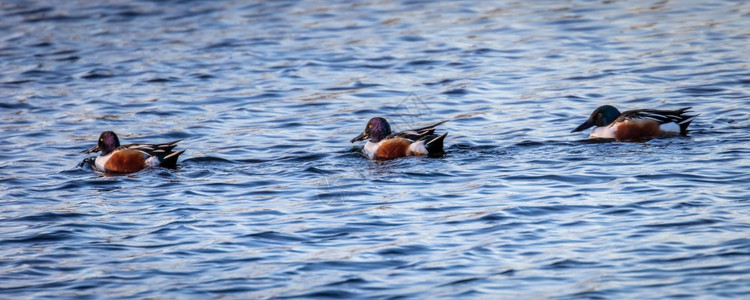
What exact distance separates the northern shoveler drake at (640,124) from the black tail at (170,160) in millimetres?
4343

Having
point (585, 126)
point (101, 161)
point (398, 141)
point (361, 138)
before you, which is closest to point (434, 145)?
point (398, 141)

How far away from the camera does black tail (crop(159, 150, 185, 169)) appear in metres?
11.4

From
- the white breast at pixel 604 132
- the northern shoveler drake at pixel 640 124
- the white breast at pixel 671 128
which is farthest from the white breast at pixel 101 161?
the white breast at pixel 671 128

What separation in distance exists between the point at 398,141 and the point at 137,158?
275 centimetres

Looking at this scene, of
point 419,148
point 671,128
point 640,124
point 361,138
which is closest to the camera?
point 419,148

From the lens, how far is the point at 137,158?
11586mm

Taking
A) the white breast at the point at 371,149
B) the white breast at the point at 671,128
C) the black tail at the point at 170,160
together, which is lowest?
the white breast at the point at 671,128

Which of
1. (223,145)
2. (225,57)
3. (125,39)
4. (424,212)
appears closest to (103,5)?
(125,39)

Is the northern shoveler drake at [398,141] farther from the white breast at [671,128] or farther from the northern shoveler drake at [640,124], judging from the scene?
the white breast at [671,128]

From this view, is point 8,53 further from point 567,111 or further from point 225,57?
point 567,111

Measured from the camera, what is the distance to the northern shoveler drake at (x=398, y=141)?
11.6 m

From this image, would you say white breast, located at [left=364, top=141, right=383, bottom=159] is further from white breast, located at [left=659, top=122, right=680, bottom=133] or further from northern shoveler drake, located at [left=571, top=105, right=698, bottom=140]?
white breast, located at [left=659, top=122, right=680, bottom=133]

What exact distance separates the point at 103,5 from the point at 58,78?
18.2ft

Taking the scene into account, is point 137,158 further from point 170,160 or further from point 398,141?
point 398,141
